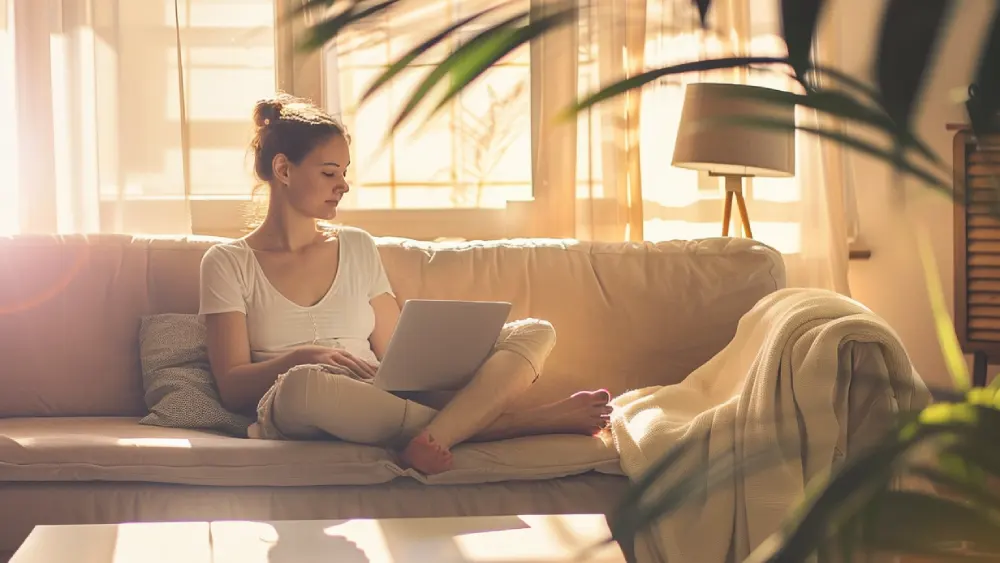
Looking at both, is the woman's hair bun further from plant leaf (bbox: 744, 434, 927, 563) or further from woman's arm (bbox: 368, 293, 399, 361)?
plant leaf (bbox: 744, 434, 927, 563)

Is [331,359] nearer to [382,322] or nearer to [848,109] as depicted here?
[382,322]

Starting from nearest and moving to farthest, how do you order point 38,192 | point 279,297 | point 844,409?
point 844,409 → point 279,297 → point 38,192

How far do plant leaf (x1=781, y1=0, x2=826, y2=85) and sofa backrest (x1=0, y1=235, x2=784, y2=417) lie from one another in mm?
2531

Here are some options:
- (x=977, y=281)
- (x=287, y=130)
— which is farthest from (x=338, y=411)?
(x=977, y=281)

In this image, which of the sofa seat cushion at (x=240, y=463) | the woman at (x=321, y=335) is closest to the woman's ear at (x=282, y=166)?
the woman at (x=321, y=335)

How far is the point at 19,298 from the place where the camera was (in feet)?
8.79

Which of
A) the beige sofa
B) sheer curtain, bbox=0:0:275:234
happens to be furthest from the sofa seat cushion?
sheer curtain, bbox=0:0:275:234

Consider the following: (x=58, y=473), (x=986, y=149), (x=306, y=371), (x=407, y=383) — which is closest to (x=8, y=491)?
(x=58, y=473)

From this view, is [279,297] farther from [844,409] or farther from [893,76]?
[893,76]

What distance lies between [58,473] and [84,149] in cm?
155

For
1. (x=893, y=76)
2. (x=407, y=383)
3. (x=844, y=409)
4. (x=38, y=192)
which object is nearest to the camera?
(x=893, y=76)

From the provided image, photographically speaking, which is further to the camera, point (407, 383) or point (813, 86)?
point (407, 383)

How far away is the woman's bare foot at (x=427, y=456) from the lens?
84.0 inches

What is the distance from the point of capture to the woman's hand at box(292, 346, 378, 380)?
7.82 ft
